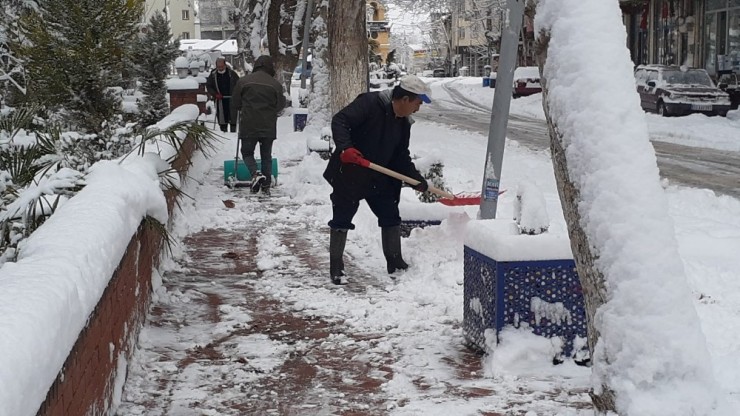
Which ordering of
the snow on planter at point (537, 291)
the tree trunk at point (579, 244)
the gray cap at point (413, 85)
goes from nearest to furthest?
the tree trunk at point (579, 244) < the snow on planter at point (537, 291) < the gray cap at point (413, 85)

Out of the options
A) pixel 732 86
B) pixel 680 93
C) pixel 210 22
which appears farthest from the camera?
pixel 210 22

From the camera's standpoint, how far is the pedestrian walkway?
185 inches

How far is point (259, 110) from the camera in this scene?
12031mm

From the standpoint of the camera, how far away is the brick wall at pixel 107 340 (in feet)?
10.5

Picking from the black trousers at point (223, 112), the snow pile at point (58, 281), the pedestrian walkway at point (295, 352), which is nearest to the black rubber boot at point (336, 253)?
the pedestrian walkway at point (295, 352)

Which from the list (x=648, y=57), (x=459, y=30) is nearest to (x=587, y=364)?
(x=648, y=57)

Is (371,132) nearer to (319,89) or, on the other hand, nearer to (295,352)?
(295,352)

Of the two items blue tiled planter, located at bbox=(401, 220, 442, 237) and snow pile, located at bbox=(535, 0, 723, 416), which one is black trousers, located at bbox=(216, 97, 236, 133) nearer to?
blue tiled planter, located at bbox=(401, 220, 442, 237)

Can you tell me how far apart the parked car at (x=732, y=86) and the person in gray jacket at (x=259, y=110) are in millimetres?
18441

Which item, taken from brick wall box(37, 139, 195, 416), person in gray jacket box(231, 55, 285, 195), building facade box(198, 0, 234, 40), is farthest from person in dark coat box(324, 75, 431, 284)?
building facade box(198, 0, 234, 40)

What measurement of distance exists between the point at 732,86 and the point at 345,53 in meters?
17.3

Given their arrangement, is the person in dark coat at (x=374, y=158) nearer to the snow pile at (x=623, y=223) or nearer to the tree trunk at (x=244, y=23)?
→ the snow pile at (x=623, y=223)

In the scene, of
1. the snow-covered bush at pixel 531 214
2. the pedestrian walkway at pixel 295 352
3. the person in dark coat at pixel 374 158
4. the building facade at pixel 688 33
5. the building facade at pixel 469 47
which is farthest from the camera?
the building facade at pixel 469 47

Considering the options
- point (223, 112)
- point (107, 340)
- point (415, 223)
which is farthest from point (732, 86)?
point (107, 340)
